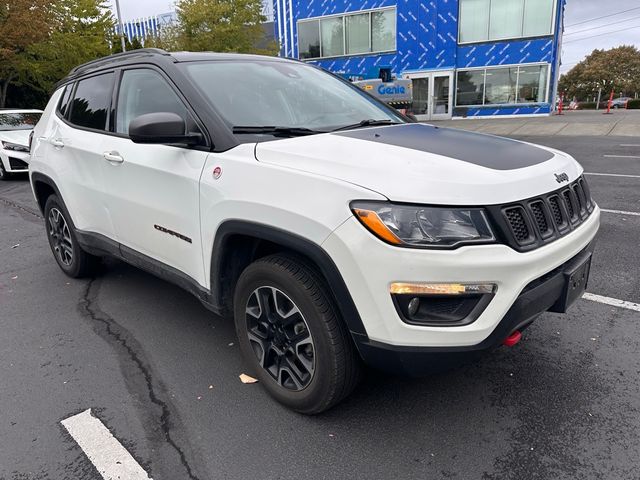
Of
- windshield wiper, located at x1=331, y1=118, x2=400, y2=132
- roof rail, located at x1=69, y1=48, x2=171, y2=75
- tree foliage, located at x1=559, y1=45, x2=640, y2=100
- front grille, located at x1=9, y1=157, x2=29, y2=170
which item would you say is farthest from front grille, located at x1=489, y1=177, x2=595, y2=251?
tree foliage, located at x1=559, y1=45, x2=640, y2=100

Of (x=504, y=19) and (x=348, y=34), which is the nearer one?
(x=504, y=19)

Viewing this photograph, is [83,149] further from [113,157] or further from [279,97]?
[279,97]

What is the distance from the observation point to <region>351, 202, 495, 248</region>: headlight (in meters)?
1.99

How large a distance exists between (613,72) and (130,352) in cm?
8412

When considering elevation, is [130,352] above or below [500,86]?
below

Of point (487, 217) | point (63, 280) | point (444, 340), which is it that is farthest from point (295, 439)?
point (63, 280)

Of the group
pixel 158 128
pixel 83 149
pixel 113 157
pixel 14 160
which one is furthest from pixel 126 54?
pixel 14 160

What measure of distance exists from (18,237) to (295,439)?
5.57 meters

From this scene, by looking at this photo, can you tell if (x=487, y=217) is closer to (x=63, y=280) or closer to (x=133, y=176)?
(x=133, y=176)

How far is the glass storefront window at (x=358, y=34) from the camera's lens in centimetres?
2786

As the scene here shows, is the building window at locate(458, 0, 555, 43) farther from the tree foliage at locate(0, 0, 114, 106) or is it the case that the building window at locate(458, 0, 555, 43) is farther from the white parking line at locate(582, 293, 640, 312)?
the white parking line at locate(582, 293, 640, 312)

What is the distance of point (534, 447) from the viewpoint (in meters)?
2.34

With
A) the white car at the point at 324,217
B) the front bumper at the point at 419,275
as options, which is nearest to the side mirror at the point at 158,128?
the white car at the point at 324,217

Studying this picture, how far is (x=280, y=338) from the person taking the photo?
8.52 feet
